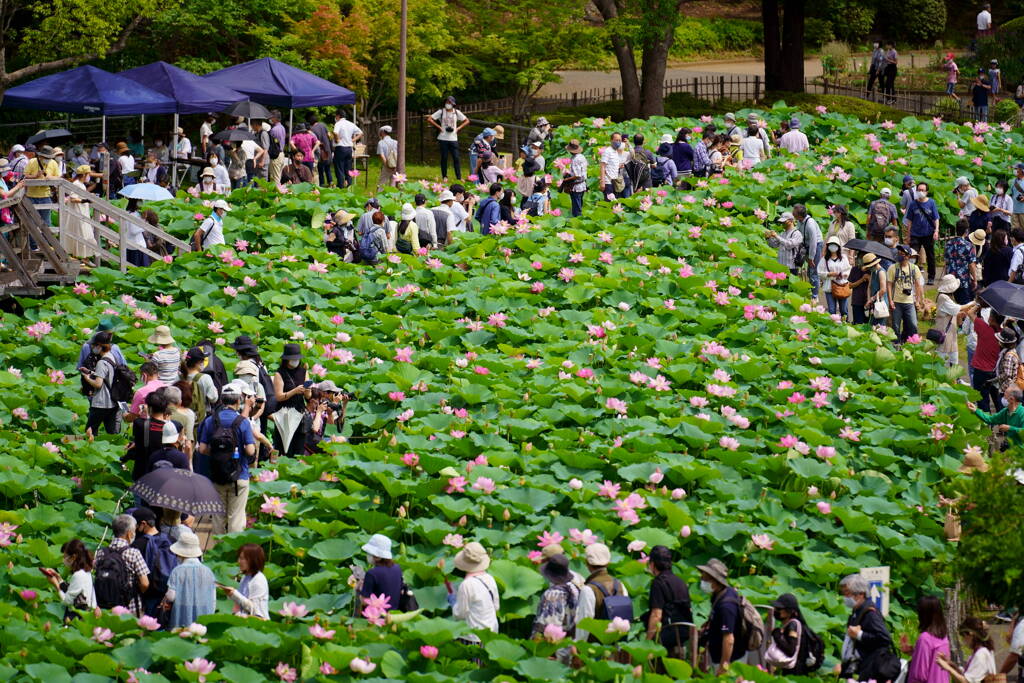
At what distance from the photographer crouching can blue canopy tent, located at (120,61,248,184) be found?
494 inches

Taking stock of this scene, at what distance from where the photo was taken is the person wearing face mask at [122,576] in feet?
37.1

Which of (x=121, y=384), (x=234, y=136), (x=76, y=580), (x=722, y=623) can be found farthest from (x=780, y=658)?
(x=234, y=136)

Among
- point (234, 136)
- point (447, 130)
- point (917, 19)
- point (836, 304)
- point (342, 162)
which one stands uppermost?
point (917, 19)

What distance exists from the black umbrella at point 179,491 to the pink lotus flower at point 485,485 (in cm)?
241

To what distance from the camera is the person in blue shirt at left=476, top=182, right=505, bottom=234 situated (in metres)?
23.2

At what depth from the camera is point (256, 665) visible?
10805 millimetres

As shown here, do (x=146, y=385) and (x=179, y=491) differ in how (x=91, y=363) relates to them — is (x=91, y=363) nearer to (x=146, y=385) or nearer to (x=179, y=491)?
(x=146, y=385)

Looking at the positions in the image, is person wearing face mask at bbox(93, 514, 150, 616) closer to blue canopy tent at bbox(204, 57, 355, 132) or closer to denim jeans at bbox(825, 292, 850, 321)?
denim jeans at bbox(825, 292, 850, 321)

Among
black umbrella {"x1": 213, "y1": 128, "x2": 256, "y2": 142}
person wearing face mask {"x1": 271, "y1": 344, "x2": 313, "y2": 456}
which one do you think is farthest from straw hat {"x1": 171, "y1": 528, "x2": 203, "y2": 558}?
black umbrella {"x1": 213, "y1": 128, "x2": 256, "y2": 142}

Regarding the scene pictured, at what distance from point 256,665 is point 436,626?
1.31m

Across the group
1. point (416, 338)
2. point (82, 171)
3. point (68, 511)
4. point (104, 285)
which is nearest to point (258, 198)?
point (82, 171)

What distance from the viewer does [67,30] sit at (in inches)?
1251

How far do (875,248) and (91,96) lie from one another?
1451 centimetres

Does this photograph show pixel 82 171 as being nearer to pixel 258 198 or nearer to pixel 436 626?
pixel 258 198
